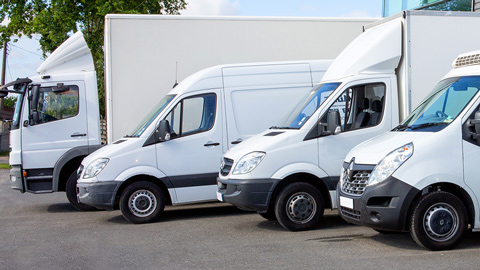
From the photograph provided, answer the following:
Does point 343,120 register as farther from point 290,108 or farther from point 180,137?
point 180,137

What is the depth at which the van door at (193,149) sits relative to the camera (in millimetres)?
10484

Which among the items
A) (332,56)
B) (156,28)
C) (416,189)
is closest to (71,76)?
(156,28)

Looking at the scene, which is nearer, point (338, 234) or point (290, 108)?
point (338, 234)

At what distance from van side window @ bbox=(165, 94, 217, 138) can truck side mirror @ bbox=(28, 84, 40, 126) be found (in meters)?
3.14

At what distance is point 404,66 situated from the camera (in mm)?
9242

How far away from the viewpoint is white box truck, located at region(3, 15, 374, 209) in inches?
484

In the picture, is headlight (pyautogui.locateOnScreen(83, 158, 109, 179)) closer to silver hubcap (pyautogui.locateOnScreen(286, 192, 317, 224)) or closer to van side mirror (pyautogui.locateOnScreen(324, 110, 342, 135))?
silver hubcap (pyautogui.locateOnScreen(286, 192, 317, 224))

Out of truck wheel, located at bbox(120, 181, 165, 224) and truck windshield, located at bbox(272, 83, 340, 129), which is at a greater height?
truck windshield, located at bbox(272, 83, 340, 129)

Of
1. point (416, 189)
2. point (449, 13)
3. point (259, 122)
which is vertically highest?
point (449, 13)

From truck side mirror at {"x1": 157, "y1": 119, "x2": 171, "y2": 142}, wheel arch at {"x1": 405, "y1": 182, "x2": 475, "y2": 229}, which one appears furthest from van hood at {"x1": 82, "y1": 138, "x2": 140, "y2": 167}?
wheel arch at {"x1": 405, "y1": 182, "x2": 475, "y2": 229}

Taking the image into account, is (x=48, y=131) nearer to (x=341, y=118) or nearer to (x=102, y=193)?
(x=102, y=193)

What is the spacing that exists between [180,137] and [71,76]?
3289mm

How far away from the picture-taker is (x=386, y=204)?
24.0 ft

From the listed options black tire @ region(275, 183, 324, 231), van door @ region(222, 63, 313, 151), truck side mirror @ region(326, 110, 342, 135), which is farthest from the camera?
van door @ region(222, 63, 313, 151)
